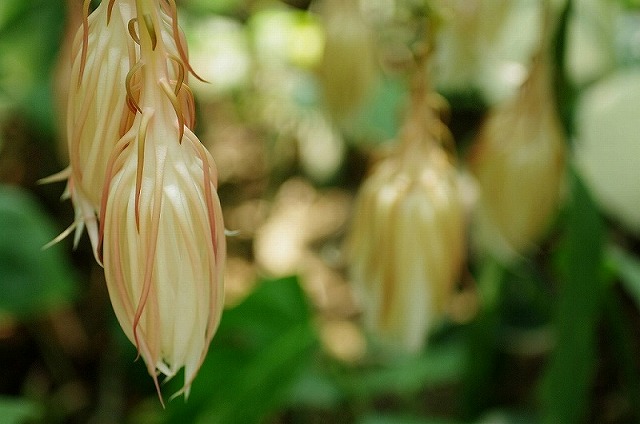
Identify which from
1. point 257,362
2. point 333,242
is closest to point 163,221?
point 257,362

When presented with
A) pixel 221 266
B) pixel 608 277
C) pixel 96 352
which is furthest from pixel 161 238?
pixel 96 352

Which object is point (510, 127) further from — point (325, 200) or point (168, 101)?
point (325, 200)

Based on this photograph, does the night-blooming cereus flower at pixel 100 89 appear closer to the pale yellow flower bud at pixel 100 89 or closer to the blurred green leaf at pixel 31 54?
the pale yellow flower bud at pixel 100 89

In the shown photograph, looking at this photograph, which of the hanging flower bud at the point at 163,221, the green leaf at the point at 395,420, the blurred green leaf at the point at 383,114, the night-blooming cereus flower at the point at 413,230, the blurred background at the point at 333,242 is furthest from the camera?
the blurred green leaf at the point at 383,114

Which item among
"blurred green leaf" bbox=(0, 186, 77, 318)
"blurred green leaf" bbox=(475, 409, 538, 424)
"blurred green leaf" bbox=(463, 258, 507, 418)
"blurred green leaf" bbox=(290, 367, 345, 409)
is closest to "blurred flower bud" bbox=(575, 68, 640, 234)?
"blurred green leaf" bbox=(463, 258, 507, 418)

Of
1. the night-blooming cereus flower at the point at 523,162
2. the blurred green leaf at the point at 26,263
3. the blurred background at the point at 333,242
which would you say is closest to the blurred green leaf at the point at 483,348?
the blurred background at the point at 333,242

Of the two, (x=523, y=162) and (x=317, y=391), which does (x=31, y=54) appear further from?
(x=523, y=162)

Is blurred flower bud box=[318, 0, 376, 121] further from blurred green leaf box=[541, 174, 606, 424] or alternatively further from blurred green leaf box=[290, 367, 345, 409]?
blurred green leaf box=[290, 367, 345, 409]
